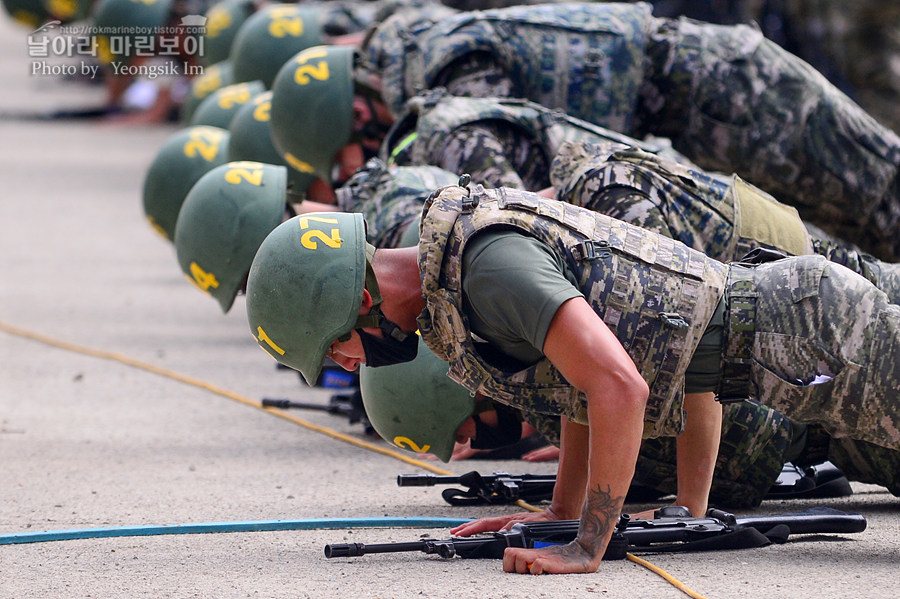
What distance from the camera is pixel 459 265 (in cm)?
302

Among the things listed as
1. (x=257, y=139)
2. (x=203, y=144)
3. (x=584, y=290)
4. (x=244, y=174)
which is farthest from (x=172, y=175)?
(x=584, y=290)

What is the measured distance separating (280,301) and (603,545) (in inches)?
41.1

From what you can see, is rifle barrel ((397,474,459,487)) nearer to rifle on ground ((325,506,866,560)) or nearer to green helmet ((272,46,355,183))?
rifle on ground ((325,506,866,560))

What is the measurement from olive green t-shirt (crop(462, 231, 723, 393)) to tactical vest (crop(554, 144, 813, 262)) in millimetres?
1000

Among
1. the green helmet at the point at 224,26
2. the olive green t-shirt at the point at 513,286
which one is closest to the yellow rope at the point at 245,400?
the olive green t-shirt at the point at 513,286

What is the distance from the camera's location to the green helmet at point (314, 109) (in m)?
5.66

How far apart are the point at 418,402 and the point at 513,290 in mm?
1179

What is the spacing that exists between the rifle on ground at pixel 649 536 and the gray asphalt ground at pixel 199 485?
1.7 inches

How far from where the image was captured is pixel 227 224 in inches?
190

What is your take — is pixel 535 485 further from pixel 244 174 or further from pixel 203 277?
pixel 244 174

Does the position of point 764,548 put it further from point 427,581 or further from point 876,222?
point 876,222

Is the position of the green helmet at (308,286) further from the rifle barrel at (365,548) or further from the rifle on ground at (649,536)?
the rifle on ground at (649,536)

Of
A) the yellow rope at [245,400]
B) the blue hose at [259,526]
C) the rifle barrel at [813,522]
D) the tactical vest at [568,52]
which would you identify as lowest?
the yellow rope at [245,400]

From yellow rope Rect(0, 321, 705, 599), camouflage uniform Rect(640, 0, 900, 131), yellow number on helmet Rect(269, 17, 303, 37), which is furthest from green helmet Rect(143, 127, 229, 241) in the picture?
camouflage uniform Rect(640, 0, 900, 131)
